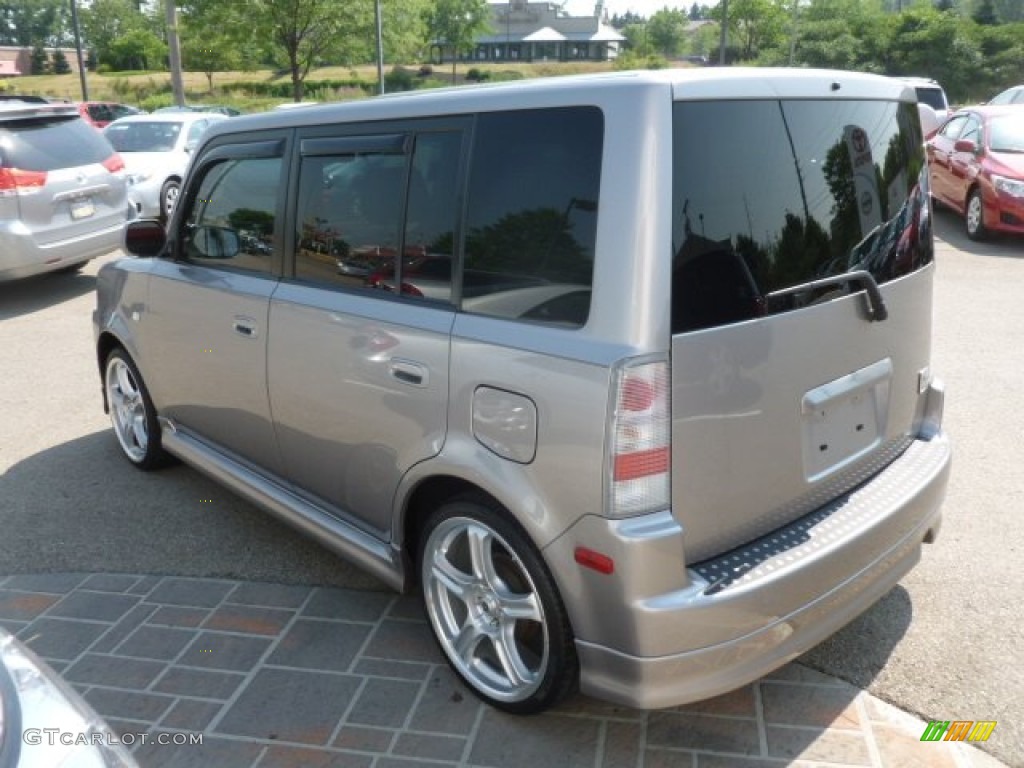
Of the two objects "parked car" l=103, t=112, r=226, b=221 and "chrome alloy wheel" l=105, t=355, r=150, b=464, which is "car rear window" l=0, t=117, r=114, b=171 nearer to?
"parked car" l=103, t=112, r=226, b=221

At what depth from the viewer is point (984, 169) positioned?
35.9 ft

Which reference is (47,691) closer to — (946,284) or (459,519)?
(459,519)

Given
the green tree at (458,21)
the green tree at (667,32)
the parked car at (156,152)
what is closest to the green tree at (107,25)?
the green tree at (458,21)

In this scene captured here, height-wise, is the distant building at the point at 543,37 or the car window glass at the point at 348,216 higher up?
the distant building at the point at 543,37

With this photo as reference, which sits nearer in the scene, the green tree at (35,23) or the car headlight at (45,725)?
the car headlight at (45,725)

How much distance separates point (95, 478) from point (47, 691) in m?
3.23

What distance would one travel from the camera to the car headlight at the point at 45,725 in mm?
1659

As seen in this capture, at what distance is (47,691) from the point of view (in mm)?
1849

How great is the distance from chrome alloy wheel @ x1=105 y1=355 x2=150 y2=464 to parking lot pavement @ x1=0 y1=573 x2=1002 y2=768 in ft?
4.47

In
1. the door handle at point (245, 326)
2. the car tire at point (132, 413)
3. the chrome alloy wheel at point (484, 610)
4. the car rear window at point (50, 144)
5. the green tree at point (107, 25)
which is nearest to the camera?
the chrome alloy wheel at point (484, 610)

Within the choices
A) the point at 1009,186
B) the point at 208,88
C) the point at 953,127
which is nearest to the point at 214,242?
the point at 1009,186

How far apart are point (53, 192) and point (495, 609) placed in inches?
305

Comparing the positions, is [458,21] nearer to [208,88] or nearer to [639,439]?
[208,88]

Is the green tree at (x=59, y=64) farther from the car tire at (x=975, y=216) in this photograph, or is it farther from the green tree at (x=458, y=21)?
the car tire at (x=975, y=216)
